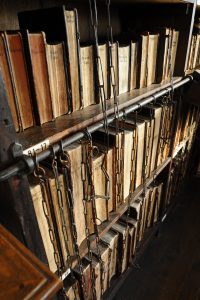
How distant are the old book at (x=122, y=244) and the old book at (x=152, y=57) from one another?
2.68 feet

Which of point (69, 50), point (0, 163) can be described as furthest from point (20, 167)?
point (69, 50)

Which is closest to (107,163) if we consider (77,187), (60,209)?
(77,187)

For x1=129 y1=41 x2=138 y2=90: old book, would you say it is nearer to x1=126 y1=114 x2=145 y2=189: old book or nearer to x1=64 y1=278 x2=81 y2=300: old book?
x1=126 y1=114 x2=145 y2=189: old book

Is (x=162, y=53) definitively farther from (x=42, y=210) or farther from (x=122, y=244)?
(x=122, y=244)

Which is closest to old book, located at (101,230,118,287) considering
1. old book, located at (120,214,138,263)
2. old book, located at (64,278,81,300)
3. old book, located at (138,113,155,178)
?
old book, located at (120,214,138,263)

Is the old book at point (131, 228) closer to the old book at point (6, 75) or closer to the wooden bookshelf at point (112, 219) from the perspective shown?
the wooden bookshelf at point (112, 219)

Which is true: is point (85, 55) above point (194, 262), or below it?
above

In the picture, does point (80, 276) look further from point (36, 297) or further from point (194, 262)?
point (194, 262)

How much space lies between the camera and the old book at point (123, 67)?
37.4 inches

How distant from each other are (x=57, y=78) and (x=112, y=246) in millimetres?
931

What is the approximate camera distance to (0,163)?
1.81 ft

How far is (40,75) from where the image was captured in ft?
2.16

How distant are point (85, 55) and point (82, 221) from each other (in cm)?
64

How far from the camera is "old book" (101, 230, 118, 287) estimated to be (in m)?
1.21
